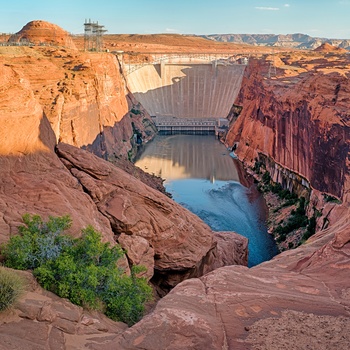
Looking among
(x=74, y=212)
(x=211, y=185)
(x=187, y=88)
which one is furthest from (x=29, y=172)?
(x=187, y=88)

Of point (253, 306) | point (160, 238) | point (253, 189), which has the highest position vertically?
point (253, 306)

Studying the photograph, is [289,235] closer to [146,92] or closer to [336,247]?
[336,247]

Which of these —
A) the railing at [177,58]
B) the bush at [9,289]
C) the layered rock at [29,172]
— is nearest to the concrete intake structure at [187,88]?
the railing at [177,58]

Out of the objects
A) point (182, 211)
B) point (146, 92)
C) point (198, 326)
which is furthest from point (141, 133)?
point (198, 326)

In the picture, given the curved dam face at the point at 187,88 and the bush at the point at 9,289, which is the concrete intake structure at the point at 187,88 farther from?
Answer: the bush at the point at 9,289

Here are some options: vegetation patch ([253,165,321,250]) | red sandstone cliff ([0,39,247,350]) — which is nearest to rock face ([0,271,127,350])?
red sandstone cliff ([0,39,247,350])

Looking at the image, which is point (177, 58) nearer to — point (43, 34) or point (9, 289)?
point (43, 34)

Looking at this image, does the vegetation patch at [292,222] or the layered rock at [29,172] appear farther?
the vegetation patch at [292,222]
